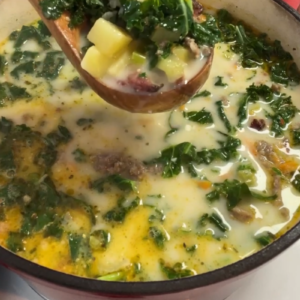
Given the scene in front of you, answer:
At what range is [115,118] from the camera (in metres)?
1.94

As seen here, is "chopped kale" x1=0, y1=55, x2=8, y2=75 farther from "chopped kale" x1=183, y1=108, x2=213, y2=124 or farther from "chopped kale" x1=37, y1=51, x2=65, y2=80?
"chopped kale" x1=183, y1=108, x2=213, y2=124

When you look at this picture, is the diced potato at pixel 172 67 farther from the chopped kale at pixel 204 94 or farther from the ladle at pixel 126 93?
the chopped kale at pixel 204 94

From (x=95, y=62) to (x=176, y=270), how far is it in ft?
2.41

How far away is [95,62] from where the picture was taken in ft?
4.69

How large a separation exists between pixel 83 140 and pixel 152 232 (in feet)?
1.70

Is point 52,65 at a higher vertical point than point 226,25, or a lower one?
lower

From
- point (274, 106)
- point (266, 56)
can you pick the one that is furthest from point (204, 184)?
point (266, 56)

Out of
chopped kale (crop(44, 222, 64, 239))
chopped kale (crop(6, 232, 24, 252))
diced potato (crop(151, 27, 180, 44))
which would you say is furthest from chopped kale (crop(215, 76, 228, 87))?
chopped kale (crop(6, 232, 24, 252))

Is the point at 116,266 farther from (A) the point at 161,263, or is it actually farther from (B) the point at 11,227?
(B) the point at 11,227

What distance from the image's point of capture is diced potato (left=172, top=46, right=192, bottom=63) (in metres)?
1.46

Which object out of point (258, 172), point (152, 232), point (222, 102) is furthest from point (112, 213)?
point (222, 102)

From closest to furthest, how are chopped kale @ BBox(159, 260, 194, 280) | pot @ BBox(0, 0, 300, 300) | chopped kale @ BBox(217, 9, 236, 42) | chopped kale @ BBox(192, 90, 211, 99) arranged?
pot @ BBox(0, 0, 300, 300) < chopped kale @ BBox(159, 260, 194, 280) < chopped kale @ BBox(192, 90, 211, 99) < chopped kale @ BBox(217, 9, 236, 42)

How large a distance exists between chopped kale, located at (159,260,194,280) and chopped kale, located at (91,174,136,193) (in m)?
0.31

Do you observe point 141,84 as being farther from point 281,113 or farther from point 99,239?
point 281,113
